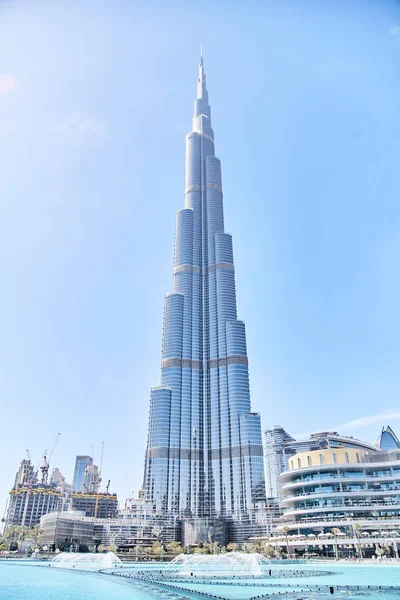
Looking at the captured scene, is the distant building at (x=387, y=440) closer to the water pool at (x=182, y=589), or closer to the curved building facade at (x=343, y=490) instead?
the curved building facade at (x=343, y=490)

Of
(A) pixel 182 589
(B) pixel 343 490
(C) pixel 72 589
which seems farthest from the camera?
(B) pixel 343 490

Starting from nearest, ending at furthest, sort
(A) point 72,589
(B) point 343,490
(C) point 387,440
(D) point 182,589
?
(D) point 182,589 → (A) point 72,589 → (B) point 343,490 → (C) point 387,440

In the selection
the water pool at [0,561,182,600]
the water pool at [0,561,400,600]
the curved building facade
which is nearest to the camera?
the water pool at [0,561,400,600]

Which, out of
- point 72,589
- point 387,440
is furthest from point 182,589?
point 387,440

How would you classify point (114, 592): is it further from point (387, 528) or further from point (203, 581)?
point (387, 528)

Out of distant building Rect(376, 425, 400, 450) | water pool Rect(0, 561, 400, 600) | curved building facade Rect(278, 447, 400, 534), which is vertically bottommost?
water pool Rect(0, 561, 400, 600)

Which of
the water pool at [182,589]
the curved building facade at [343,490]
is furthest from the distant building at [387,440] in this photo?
the water pool at [182,589]

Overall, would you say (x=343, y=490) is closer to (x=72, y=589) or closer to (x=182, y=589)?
(x=182, y=589)

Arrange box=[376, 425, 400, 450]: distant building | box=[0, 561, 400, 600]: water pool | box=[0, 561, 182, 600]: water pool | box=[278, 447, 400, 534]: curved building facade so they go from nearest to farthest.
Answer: box=[0, 561, 400, 600]: water pool → box=[0, 561, 182, 600]: water pool → box=[278, 447, 400, 534]: curved building facade → box=[376, 425, 400, 450]: distant building

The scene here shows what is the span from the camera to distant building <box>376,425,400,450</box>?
18762cm

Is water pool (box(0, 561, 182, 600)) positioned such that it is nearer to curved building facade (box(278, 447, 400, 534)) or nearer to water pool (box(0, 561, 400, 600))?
water pool (box(0, 561, 400, 600))

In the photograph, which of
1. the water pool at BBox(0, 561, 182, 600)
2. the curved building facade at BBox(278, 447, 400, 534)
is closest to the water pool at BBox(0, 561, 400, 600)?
the water pool at BBox(0, 561, 182, 600)

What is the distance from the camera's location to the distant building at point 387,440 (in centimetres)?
18762

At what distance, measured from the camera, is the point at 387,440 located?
18925 centimetres
